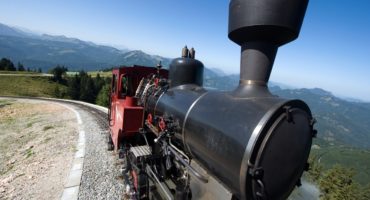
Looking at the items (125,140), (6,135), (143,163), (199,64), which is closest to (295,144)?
(199,64)

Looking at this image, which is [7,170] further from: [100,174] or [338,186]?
[338,186]

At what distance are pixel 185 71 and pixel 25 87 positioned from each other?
64.7m

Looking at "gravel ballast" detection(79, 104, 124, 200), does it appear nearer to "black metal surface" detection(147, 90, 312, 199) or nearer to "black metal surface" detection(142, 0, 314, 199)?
"black metal surface" detection(142, 0, 314, 199)

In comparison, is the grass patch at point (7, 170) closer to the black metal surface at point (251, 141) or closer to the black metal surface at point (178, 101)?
the black metal surface at point (178, 101)

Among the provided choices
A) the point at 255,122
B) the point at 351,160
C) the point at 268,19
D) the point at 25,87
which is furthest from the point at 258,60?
Answer: the point at 351,160

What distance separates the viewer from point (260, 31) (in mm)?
3547

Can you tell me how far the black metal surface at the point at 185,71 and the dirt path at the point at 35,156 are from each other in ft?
18.9

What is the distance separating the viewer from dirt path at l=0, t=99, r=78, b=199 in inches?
345

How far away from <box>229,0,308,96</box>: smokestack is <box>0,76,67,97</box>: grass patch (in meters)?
58.5

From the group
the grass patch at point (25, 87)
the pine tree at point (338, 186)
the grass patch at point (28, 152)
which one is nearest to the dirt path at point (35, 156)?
the grass patch at point (28, 152)

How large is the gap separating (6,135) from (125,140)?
15358mm

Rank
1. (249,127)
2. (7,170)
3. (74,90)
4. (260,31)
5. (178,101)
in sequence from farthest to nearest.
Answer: (74,90)
(7,170)
(178,101)
(260,31)
(249,127)

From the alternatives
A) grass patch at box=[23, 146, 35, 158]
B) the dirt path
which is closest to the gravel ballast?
the dirt path

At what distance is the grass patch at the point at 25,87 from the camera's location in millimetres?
52688
